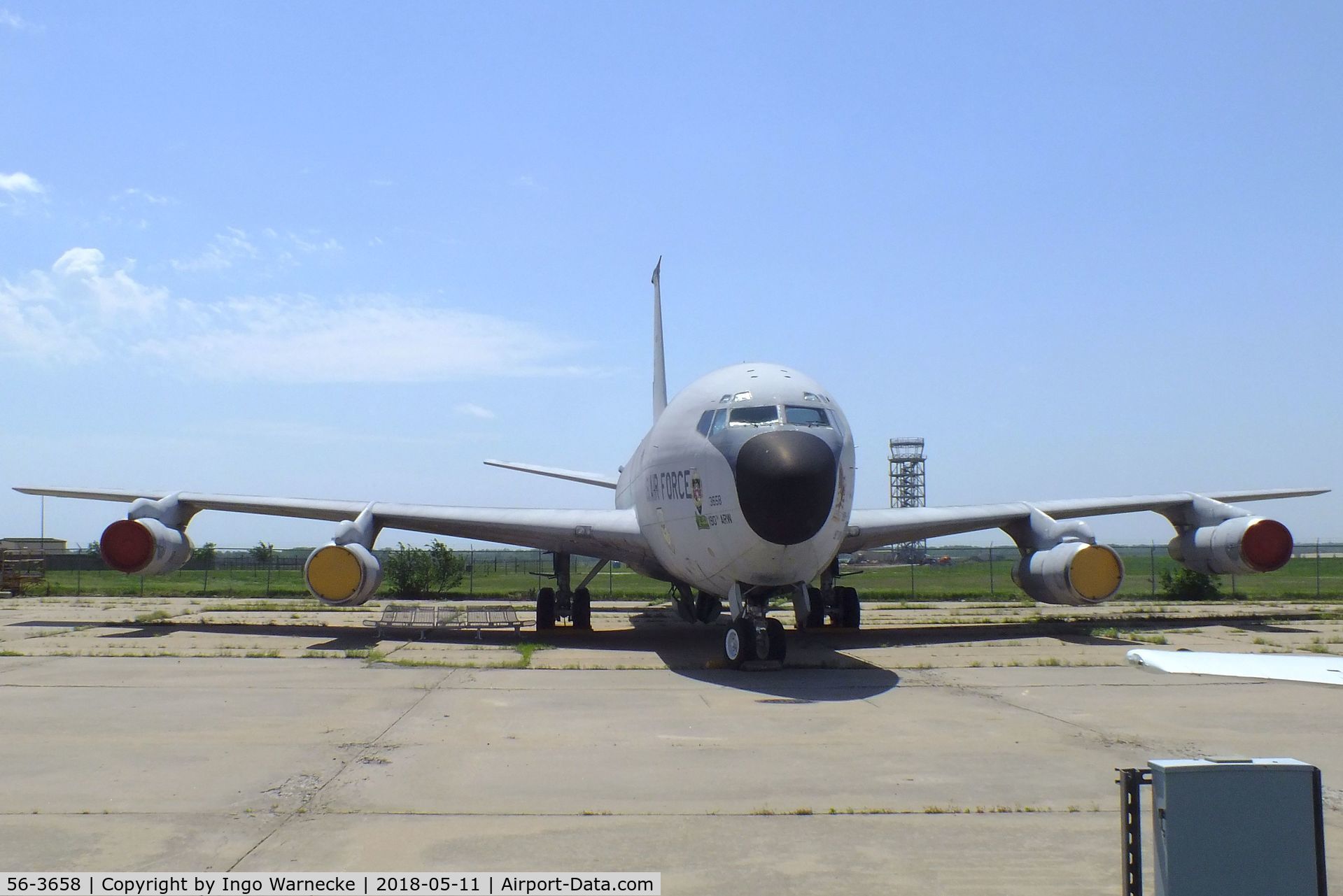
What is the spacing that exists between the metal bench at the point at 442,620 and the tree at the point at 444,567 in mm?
15324

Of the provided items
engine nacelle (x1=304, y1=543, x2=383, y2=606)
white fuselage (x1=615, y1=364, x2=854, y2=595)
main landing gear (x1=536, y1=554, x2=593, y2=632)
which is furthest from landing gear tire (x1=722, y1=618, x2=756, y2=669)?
engine nacelle (x1=304, y1=543, x2=383, y2=606)

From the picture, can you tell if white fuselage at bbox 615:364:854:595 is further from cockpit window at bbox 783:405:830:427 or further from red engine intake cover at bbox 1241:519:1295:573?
red engine intake cover at bbox 1241:519:1295:573

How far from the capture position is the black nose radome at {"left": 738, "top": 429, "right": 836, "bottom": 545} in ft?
35.7

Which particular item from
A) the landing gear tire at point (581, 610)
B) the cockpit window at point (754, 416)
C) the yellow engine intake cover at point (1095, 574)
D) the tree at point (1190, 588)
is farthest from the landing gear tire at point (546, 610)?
the tree at point (1190, 588)

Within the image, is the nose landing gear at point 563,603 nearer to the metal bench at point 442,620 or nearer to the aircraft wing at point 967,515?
the metal bench at point 442,620

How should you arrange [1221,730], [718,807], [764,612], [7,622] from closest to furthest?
[718,807] < [1221,730] < [764,612] < [7,622]

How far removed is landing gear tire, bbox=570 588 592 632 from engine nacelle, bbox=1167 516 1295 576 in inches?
452

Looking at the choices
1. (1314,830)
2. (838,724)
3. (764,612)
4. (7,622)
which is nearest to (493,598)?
(7,622)

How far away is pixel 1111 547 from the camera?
16.1m

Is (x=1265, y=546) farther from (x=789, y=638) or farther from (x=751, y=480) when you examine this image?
(x=751, y=480)

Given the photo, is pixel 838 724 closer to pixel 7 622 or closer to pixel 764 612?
pixel 764 612

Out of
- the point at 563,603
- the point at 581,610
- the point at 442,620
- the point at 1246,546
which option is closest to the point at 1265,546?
the point at 1246,546

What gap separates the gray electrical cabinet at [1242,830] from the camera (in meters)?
3.33

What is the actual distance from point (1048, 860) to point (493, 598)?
26.3m
